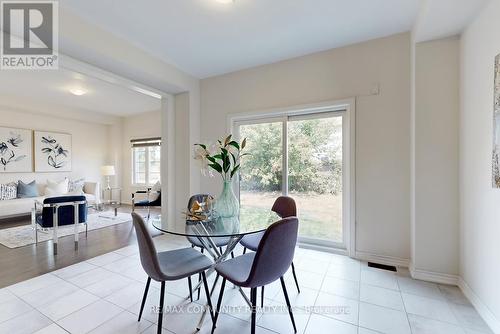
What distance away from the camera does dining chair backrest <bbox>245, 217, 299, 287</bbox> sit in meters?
1.37

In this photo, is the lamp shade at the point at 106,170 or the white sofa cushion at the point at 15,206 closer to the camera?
the white sofa cushion at the point at 15,206

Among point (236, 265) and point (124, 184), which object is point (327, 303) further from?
point (124, 184)

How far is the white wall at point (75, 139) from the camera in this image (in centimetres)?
512

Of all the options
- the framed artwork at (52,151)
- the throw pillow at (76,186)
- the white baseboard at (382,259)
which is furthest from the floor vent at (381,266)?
the framed artwork at (52,151)

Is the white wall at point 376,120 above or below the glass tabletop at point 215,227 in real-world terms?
above

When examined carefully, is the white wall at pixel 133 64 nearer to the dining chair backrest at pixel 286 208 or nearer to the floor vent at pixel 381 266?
the dining chair backrest at pixel 286 208

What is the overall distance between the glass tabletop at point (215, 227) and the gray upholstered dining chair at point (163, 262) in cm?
23

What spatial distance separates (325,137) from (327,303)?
6.61ft

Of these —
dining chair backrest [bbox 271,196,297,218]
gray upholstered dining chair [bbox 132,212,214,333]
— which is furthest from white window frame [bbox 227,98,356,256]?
gray upholstered dining chair [bbox 132,212,214,333]

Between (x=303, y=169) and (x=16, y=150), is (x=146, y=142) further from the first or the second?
(x=303, y=169)

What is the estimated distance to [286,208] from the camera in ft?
8.10

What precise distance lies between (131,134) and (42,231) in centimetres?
354

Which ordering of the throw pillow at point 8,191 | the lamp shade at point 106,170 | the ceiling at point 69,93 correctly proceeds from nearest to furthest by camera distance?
the ceiling at point 69,93 → the throw pillow at point 8,191 → the lamp shade at point 106,170

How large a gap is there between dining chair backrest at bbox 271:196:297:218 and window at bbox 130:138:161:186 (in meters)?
4.77
